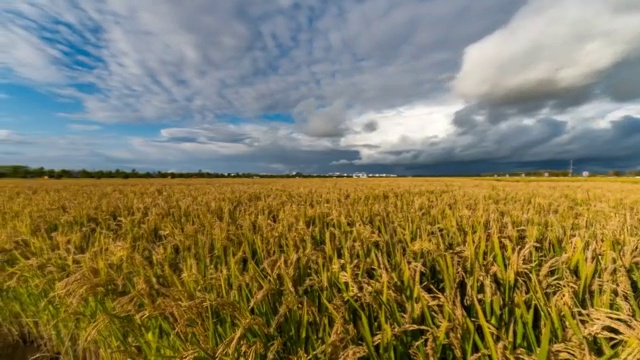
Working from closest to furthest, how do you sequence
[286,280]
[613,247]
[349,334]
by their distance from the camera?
[349,334]
[286,280]
[613,247]

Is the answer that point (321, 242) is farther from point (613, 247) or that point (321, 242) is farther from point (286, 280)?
point (613, 247)

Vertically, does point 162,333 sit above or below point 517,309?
below

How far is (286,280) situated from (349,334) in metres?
0.62

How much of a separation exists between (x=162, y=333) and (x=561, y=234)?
174 inches

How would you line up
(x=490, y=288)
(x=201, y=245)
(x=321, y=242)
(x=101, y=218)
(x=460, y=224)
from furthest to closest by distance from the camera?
(x=101, y=218) < (x=460, y=224) < (x=321, y=242) < (x=201, y=245) < (x=490, y=288)

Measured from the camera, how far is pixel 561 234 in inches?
138

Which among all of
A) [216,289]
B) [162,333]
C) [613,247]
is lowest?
[162,333]

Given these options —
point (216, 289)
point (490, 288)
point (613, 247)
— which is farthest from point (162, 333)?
point (613, 247)

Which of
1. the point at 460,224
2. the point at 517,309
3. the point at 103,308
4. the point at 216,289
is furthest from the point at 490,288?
the point at 103,308

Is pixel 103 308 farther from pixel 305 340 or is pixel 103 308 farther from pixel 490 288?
pixel 490 288

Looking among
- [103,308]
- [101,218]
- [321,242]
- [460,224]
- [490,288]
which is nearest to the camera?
[490,288]

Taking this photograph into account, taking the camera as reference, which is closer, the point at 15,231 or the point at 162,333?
the point at 162,333

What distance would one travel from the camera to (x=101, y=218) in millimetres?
5852

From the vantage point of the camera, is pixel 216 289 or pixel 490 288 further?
pixel 216 289
